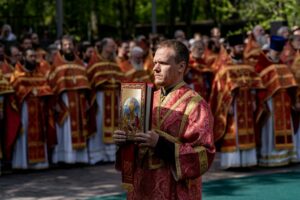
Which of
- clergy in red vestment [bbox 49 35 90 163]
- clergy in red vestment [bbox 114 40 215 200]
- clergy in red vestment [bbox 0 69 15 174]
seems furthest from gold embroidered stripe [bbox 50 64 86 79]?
clergy in red vestment [bbox 114 40 215 200]

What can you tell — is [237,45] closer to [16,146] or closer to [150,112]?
[16,146]

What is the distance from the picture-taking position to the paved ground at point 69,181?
376 inches

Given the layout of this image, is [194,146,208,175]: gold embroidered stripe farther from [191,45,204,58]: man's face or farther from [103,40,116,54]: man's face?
[191,45,204,58]: man's face

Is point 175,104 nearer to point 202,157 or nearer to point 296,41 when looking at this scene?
point 202,157

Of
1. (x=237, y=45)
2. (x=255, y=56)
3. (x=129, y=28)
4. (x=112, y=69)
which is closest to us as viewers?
(x=237, y=45)

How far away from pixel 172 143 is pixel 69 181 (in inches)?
245

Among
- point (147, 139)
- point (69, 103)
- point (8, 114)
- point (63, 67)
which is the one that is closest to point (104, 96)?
point (69, 103)

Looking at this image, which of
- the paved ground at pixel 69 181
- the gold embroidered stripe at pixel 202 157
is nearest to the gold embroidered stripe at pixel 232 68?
the paved ground at pixel 69 181

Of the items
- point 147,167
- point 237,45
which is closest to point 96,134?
point 237,45

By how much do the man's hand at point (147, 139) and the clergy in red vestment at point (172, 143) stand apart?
0.07 feet

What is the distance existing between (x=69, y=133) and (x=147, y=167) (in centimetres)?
749

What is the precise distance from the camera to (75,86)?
12.0 meters

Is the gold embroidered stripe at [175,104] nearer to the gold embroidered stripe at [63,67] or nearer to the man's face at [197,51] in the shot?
the gold embroidered stripe at [63,67]

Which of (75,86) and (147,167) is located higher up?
(75,86)
